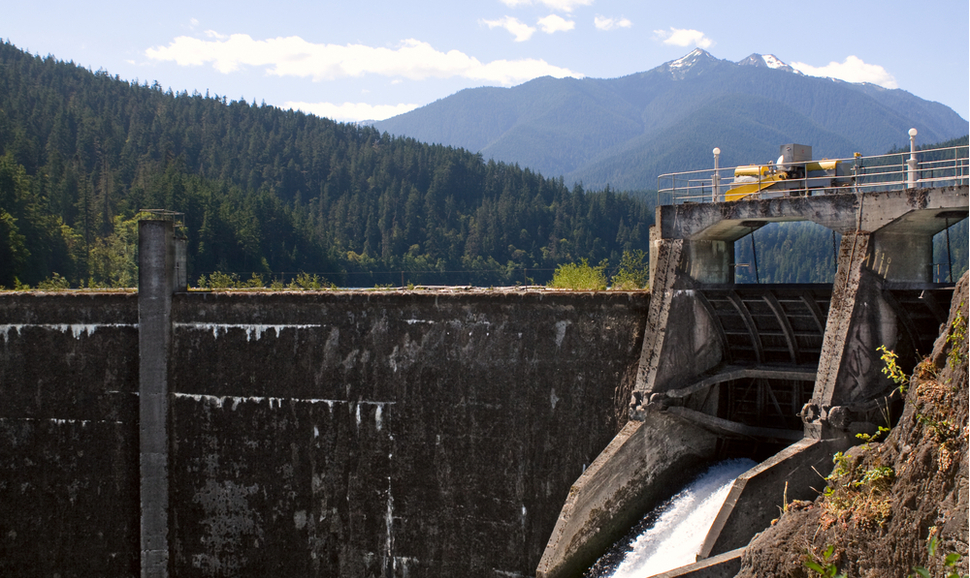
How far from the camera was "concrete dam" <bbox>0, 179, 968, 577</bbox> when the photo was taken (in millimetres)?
16281

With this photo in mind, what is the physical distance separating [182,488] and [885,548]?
57.5 ft

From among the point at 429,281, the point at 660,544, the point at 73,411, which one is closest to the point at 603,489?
the point at 660,544

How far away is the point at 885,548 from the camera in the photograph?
1035 cm

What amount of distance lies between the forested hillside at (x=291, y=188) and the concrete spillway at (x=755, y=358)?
66469 millimetres

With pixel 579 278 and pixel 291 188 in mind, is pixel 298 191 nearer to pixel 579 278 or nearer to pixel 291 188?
pixel 291 188

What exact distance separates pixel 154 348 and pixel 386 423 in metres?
6.98

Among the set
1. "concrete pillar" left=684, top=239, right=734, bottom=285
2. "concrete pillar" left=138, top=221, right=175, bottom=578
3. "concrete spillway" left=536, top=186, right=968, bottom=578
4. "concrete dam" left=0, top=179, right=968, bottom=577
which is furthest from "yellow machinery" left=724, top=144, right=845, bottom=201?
"concrete pillar" left=138, top=221, right=175, bottom=578

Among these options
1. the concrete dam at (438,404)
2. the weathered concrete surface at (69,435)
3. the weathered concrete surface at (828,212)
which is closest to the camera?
the weathered concrete surface at (828,212)

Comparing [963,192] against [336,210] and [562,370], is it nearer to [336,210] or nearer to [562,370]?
[562,370]

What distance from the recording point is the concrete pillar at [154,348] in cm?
2184

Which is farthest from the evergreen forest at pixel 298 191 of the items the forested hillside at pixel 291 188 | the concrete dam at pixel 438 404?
the concrete dam at pixel 438 404

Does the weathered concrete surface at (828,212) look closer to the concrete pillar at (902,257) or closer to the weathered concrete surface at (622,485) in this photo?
the concrete pillar at (902,257)

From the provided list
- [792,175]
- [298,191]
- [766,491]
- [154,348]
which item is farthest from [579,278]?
[298,191]

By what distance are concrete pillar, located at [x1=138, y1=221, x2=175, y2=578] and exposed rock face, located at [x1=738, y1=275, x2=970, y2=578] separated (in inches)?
621
